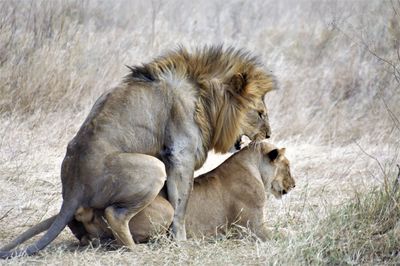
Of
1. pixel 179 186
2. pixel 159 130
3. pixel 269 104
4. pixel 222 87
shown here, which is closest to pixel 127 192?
pixel 179 186

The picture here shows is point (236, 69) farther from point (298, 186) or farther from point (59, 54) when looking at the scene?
point (59, 54)

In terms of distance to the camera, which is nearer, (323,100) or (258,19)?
(323,100)

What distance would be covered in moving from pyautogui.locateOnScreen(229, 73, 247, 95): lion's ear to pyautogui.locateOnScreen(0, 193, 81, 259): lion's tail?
60.0 inches

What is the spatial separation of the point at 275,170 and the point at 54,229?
6.14ft

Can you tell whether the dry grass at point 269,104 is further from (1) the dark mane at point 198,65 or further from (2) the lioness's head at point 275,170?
(1) the dark mane at point 198,65

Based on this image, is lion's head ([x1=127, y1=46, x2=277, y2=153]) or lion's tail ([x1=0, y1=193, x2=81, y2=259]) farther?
lion's head ([x1=127, y1=46, x2=277, y2=153])

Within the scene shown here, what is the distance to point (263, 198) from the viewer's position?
6.93m

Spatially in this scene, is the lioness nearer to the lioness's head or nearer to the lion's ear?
the lioness's head

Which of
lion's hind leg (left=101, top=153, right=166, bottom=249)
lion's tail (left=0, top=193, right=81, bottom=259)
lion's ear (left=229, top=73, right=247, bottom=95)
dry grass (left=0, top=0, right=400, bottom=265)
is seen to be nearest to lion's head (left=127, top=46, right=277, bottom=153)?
lion's ear (left=229, top=73, right=247, bottom=95)

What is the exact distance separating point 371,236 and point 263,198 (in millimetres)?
1107

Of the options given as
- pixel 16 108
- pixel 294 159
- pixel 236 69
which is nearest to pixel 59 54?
pixel 16 108

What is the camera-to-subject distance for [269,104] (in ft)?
37.0

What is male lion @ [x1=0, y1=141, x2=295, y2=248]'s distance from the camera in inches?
254

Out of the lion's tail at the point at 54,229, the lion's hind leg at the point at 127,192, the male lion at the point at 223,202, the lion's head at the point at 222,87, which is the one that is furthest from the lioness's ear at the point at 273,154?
the lion's tail at the point at 54,229
